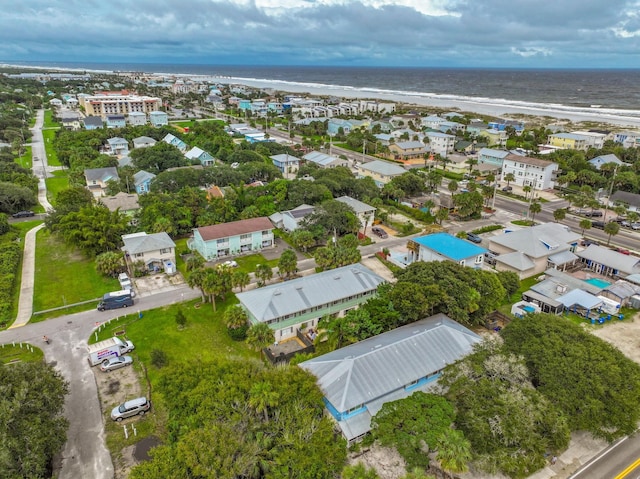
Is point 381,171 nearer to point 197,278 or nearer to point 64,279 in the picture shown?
point 197,278

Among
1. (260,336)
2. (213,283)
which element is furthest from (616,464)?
(213,283)

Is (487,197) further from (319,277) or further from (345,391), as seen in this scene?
(345,391)

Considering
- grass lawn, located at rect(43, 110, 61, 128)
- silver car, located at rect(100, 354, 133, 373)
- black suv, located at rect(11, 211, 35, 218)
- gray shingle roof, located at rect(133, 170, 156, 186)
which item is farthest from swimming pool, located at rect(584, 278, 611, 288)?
grass lawn, located at rect(43, 110, 61, 128)

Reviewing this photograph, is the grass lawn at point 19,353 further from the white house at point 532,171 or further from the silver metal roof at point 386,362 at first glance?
the white house at point 532,171

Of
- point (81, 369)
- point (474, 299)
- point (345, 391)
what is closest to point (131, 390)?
point (81, 369)

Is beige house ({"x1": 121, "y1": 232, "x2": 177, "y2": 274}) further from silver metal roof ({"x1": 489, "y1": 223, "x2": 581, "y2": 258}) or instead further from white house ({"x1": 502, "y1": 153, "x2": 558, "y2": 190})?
white house ({"x1": 502, "y1": 153, "x2": 558, "y2": 190})
